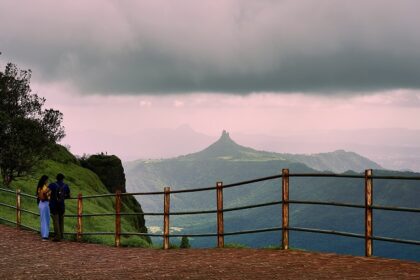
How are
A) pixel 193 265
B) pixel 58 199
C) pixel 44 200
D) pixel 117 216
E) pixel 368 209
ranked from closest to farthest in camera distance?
pixel 368 209, pixel 193 265, pixel 117 216, pixel 58 199, pixel 44 200

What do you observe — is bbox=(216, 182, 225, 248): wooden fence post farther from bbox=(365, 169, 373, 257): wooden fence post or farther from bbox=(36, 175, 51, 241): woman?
bbox=(36, 175, 51, 241): woman

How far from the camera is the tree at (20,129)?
125ft

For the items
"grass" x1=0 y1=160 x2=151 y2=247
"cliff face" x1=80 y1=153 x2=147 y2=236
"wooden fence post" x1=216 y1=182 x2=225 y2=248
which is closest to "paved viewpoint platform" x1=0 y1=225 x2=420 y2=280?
"wooden fence post" x1=216 y1=182 x2=225 y2=248

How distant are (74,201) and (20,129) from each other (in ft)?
26.2

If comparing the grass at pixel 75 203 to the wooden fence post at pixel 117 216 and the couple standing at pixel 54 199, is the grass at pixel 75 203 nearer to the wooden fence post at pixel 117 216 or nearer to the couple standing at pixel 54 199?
the couple standing at pixel 54 199

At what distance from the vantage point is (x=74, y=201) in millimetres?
44531

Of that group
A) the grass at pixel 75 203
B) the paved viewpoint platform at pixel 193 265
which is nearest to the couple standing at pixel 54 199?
the grass at pixel 75 203

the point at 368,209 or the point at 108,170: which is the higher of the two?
the point at 368,209

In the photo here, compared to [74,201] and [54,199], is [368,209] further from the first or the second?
[74,201]

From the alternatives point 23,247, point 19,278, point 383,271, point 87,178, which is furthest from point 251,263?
point 87,178

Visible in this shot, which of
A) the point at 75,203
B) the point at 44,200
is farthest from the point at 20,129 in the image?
the point at 44,200

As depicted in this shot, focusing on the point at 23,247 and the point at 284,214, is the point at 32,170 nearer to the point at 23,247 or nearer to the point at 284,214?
the point at 23,247

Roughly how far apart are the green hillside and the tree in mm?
1263

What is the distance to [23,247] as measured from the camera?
19.2 meters
